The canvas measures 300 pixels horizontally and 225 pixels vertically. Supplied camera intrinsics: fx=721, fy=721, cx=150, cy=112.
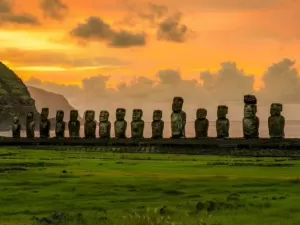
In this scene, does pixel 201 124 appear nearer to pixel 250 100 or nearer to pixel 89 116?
pixel 250 100

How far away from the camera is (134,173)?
29.2m

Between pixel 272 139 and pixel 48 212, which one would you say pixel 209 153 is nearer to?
pixel 272 139

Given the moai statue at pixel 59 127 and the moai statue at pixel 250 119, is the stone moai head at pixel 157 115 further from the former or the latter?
the moai statue at pixel 59 127

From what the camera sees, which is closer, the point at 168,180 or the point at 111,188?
the point at 111,188

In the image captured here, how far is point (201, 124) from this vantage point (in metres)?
55.0

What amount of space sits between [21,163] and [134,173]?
28.7ft

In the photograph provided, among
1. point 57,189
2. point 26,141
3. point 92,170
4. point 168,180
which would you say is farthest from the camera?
point 26,141

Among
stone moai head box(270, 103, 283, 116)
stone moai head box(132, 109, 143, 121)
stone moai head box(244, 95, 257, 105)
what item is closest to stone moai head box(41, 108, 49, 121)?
stone moai head box(132, 109, 143, 121)

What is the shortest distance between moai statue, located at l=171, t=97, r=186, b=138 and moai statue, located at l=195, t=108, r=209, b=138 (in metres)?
1.53

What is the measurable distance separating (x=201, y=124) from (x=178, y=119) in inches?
94.3

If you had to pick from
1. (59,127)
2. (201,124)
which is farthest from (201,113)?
(59,127)

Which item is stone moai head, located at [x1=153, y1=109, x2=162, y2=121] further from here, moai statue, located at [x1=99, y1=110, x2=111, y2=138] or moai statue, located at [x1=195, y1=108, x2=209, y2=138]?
moai statue, located at [x1=99, y1=110, x2=111, y2=138]

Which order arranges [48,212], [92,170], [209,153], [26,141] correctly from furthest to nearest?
[26,141], [209,153], [92,170], [48,212]

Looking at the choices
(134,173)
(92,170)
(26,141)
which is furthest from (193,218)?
(26,141)
